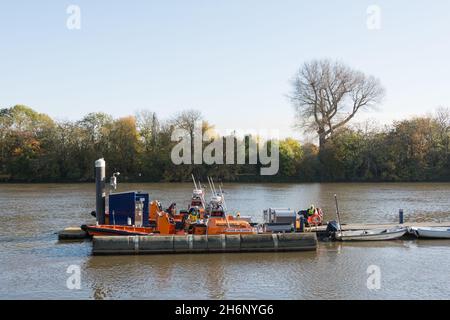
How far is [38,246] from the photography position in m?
25.6

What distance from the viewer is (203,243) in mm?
23438

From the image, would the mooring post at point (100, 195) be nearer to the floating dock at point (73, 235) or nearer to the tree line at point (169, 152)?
the floating dock at point (73, 235)

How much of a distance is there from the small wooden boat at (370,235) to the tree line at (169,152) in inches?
2265

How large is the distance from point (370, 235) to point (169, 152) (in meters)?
65.4

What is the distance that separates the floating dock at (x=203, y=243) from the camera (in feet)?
75.6

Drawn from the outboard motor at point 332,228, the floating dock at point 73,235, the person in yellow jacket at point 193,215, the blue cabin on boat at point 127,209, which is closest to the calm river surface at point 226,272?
the floating dock at point 73,235

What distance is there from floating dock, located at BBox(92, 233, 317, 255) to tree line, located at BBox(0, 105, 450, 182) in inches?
2384

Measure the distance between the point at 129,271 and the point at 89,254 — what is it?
391 centimetres
